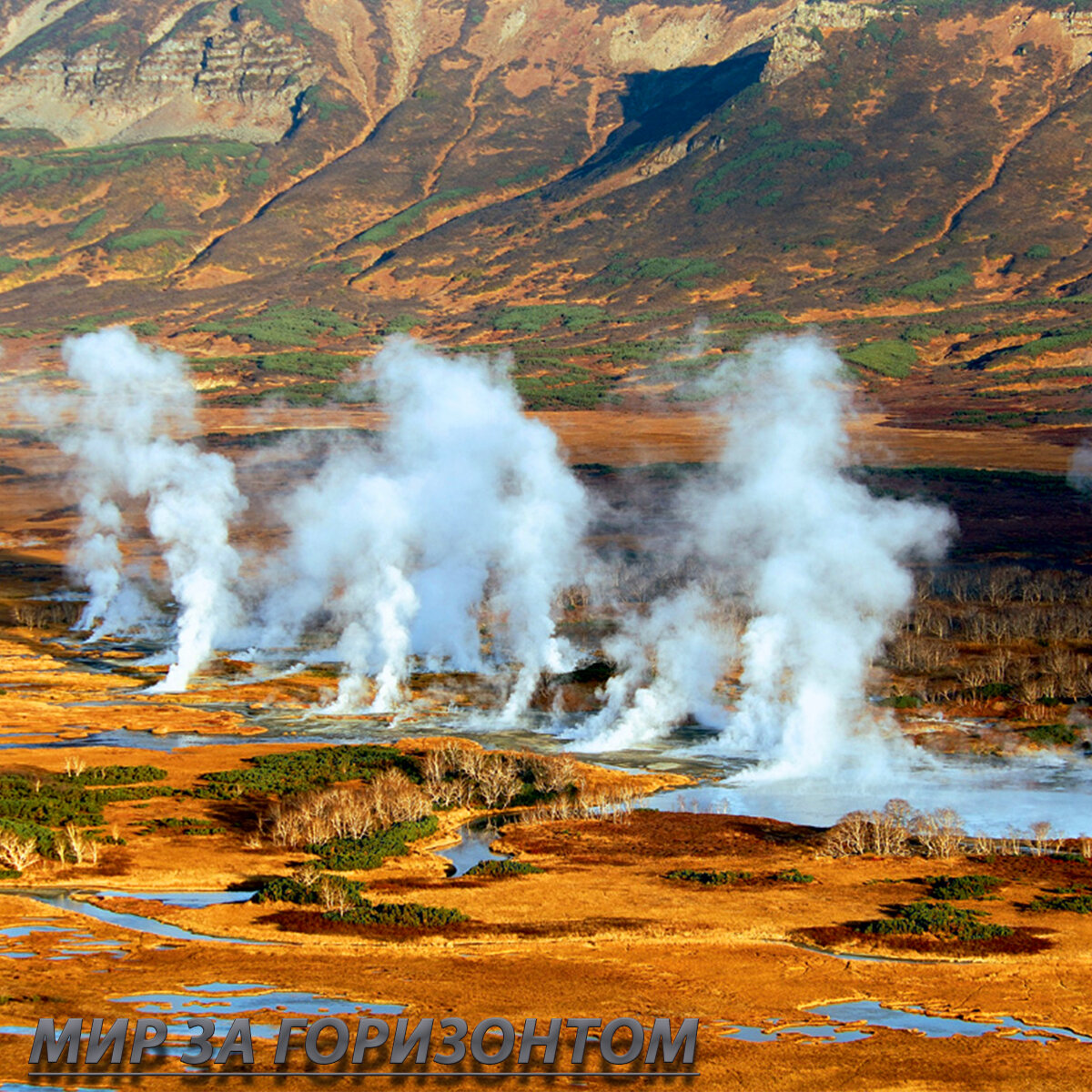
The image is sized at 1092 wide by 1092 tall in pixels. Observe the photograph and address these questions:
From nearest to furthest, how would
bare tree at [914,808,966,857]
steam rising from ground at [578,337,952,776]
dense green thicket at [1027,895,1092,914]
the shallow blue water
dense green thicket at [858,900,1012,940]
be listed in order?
the shallow blue water, dense green thicket at [858,900,1012,940], dense green thicket at [1027,895,1092,914], bare tree at [914,808,966,857], steam rising from ground at [578,337,952,776]

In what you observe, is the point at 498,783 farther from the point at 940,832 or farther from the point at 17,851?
the point at 17,851

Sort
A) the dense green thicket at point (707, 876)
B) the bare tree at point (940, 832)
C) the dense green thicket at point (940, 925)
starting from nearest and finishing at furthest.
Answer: the dense green thicket at point (940, 925) → the dense green thicket at point (707, 876) → the bare tree at point (940, 832)

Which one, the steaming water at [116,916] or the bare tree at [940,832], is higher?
the bare tree at [940,832]

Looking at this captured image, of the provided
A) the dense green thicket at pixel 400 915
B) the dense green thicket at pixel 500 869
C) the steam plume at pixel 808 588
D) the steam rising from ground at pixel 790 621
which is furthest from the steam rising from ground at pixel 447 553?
the dense green thicket at pixel 400 915

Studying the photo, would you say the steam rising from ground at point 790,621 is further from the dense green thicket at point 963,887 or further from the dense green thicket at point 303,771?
the dense green thicket at point 963,887

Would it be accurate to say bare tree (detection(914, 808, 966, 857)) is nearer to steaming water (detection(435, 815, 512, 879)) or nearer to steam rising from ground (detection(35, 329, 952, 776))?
steam rising from ground (detection(35, 329, 952, 776))

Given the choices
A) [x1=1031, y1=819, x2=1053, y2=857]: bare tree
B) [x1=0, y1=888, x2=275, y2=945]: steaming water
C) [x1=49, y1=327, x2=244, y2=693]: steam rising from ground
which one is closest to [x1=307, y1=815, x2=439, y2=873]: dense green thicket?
[x1=0, y1=888, x2=275, y2=945]: steaming water
